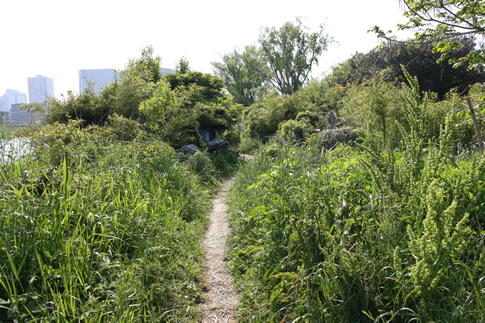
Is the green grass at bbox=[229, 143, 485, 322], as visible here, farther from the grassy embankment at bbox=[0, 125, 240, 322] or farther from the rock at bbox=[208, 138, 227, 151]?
the rock at bbox=[208, 138, 227, 151]

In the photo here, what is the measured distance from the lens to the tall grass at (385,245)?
1.51 meters

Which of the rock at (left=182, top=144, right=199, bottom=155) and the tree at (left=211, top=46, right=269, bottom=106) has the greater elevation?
the tree at (left=211, top=46, right=269, bottom=106)

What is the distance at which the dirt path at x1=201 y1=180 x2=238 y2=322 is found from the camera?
275 cm

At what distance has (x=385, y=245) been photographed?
1.96 metres

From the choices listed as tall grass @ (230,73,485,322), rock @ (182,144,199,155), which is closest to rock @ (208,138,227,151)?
rock @ (182,144,199,155)

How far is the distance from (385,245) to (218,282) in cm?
201

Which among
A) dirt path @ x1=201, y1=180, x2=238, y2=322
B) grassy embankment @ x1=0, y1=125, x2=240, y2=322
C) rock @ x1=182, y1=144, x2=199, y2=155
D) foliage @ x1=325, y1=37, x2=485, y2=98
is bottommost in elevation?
dirt path @ x1=201, y1=180, x2=238, y2=322

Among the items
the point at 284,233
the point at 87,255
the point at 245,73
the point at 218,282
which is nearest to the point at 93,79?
the point at 87,255

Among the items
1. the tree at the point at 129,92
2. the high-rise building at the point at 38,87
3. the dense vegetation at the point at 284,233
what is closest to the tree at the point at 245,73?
the tree at the point at 129,92

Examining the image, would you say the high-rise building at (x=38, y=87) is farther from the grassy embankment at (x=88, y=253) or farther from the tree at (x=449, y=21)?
the tree at (x=449, y=21)

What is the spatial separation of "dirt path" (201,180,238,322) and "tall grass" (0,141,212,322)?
151mm

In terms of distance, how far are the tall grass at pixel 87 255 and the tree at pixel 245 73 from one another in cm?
3106

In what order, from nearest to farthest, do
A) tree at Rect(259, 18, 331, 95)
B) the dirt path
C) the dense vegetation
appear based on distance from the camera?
the dense vegetation
the dirt path
tree at Rect(259, 18, 331, 95)

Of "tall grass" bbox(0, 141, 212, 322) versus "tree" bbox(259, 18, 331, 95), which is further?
"tree" bbox(259, 18, 331, 95)
